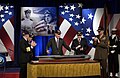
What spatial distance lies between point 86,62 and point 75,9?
4.05 metres

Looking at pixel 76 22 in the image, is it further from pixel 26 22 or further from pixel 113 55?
pixel 113 55

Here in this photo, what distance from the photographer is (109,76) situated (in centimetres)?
894

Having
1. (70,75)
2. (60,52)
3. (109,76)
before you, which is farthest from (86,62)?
(109,76)

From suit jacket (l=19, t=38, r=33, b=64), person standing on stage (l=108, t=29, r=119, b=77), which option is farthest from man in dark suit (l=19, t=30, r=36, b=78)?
person standing on stage (l=108, t=29, r=119, b=77)

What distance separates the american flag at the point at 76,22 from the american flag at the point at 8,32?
71.5 inches

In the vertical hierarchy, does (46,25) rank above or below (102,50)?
above

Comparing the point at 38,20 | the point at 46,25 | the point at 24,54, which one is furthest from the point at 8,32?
the point at 24,54

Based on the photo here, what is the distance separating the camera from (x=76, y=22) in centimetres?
1045

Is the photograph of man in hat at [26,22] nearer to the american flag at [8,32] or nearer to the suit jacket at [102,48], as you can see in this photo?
the american flag at [8,32]

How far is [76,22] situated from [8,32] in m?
2.53

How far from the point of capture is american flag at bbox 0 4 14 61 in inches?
414

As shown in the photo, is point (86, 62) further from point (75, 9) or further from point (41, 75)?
point (75, 9)

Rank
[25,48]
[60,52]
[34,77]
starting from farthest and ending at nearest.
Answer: [60,52]
[25,48]
[34,77]

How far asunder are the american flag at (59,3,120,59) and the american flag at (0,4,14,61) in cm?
182
